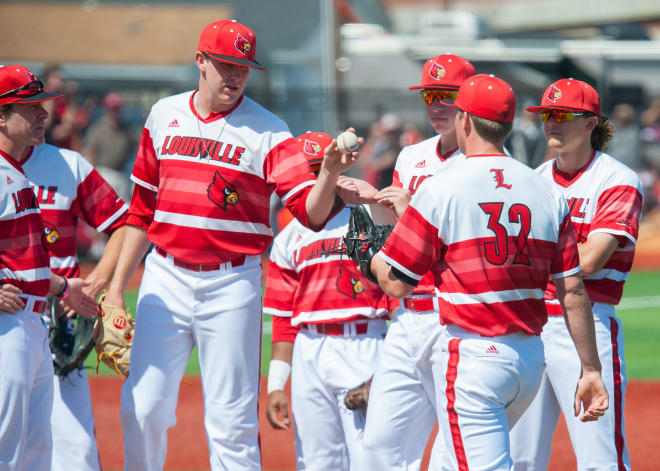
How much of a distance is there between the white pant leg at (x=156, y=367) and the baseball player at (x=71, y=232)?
0.64 m

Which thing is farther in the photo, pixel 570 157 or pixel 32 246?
pixel 570 157

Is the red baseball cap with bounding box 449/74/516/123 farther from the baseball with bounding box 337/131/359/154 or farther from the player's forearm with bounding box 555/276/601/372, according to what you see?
the player's forearm with bounding box 555/276/601/372

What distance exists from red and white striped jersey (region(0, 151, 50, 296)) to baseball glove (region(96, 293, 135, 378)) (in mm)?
642

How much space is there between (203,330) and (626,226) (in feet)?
7.34

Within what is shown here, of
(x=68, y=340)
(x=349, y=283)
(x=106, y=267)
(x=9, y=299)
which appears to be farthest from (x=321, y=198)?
(x=68, y=340)

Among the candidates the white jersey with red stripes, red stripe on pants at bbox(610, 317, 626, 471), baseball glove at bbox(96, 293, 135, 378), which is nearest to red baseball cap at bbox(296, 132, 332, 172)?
the white jersey with red stripes

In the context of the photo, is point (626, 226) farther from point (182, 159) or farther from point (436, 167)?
point (182, 159)

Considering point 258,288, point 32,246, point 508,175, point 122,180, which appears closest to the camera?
point 508,175

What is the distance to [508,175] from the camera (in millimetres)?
4012

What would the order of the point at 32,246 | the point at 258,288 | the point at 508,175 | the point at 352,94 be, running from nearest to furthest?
the point at 508,175 < the point at 32,246 < the point at 258,288 < the point at 352,94


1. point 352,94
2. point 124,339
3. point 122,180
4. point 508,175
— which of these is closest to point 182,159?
point 124,339

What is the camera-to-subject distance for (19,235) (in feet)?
15.3

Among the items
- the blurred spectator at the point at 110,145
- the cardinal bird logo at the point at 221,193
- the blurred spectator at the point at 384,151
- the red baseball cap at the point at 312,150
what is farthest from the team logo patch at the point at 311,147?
the blurred spectator at the point at 384,151

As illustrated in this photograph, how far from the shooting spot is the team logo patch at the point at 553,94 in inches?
201
